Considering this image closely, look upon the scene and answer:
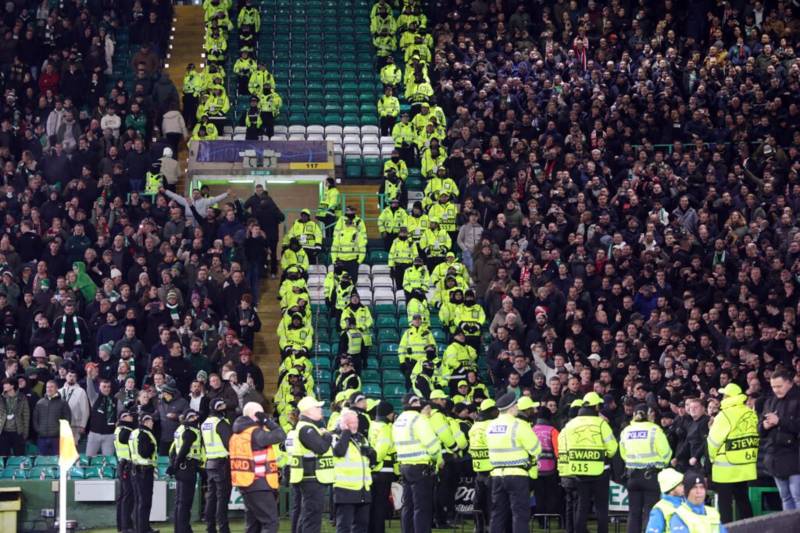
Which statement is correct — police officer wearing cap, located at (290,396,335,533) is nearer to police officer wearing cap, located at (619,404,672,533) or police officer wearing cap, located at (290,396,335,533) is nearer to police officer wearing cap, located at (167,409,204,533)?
police officer wearing cap, located at (167,409,204,533)

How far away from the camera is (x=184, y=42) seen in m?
39.8

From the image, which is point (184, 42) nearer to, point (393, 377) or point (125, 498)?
point (393, 377)

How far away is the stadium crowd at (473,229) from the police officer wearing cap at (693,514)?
5.94m

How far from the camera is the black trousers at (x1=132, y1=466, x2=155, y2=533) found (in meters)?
21.7

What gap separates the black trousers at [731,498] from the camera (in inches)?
797

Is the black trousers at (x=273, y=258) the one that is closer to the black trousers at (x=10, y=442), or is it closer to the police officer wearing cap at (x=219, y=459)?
the black trousers at (x=10, y=442)

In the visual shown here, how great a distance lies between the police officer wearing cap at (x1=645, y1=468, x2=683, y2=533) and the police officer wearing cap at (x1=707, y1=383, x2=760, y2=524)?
18.1 feet

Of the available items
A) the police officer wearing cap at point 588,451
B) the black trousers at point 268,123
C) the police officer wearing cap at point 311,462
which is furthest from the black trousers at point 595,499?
the black trousers at point 268,123

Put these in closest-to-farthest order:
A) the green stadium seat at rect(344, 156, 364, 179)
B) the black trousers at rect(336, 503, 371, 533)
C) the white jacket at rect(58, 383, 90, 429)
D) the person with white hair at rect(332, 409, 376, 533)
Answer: the person with white hair at rect(332, 409, 376, 533) < the black trousers at rect(336, 503, 371, 533) < the white jacket at rect(58, 383, 90, 429) < the green stadium seat at rect(344, 156, 364, 179)

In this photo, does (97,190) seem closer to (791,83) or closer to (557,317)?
(557,317)

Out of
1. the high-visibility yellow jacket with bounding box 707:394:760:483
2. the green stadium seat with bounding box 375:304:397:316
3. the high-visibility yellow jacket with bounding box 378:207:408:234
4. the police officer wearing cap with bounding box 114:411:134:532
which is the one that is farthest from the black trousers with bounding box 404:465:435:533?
the high-visibility yellow jacket with bounding box 378:207:408:234

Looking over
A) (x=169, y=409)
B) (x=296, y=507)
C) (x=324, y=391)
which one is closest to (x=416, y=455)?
(x=296, y=507)

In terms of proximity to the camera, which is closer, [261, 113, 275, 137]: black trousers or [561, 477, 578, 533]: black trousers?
[561, 477, 578, 533]: black trousers

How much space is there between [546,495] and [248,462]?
524 cm
